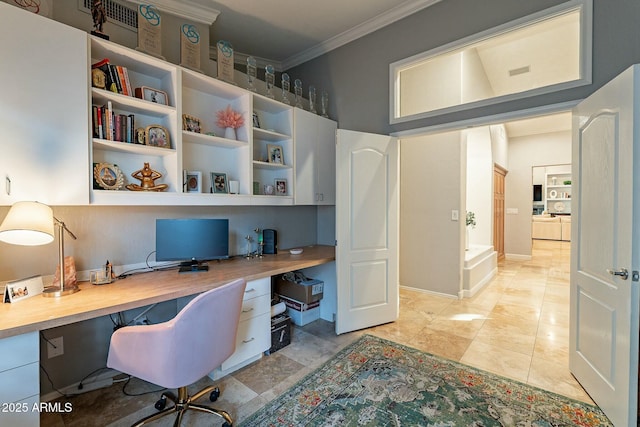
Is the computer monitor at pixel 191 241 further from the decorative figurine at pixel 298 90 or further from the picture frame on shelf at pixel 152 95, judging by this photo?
the decorative figurine at pixel 298 90

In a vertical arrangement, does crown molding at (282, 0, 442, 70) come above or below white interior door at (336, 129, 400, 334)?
above

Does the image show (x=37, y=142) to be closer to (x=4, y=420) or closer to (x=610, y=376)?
(x=4, y=420)

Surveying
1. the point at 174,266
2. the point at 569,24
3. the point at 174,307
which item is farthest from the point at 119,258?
the point at 569,24

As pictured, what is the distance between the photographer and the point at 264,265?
2.50 meters

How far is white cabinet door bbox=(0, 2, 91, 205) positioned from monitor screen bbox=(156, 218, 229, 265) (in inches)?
23.8

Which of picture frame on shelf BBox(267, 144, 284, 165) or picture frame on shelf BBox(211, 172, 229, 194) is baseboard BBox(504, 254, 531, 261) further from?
picture frame on shelf BBox(211, 172, 229, 194)

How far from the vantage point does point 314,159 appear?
321 centimetres

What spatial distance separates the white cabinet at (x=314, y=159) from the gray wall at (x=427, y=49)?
1.10 feet

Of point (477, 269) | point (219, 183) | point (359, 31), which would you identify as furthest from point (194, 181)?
point (477, 269)

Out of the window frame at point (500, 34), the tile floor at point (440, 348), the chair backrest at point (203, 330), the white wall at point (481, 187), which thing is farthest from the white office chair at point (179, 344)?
the white wall at point (481, 187)

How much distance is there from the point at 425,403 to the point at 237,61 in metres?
3.99

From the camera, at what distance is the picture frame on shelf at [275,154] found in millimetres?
2941

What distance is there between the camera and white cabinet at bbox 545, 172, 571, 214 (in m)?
9.37

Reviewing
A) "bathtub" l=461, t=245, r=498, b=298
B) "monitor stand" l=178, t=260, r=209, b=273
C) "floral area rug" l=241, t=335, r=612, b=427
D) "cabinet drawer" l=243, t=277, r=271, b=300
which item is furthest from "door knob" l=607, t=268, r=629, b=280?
"monitor stand" l=178, t=260, r=209, b=273
